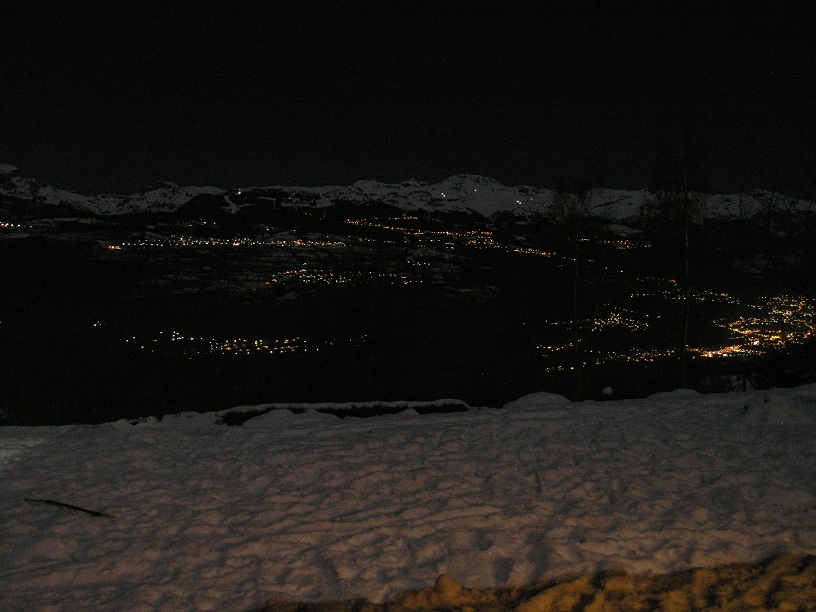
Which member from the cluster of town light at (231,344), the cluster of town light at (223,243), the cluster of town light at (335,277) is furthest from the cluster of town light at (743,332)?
the cluster of town light at (223,243)

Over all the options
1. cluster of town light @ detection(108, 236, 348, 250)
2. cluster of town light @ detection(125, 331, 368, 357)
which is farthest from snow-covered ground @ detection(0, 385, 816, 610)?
cluster of town light @ detection(108, 236, 348, 250)

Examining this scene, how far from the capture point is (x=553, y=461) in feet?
23.7

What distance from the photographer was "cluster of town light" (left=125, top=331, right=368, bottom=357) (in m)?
40.1

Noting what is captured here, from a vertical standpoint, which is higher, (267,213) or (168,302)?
(267,213)

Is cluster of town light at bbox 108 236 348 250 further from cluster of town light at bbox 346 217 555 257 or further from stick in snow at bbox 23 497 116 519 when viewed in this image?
stick in snow at bbox 23 497 116 519

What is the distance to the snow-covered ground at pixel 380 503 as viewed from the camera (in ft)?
15.3

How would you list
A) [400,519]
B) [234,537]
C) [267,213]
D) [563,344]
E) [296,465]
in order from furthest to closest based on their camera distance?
1. [267,213]
2. [563,344]
3. [296,465]
4. [400,519]
5. [234,537]

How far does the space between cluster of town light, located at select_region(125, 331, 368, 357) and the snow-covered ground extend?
32.0m

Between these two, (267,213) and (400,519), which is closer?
(400,519)

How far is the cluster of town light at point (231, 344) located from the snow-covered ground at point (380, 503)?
32.0 metres

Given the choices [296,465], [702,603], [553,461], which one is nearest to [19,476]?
[296,465]

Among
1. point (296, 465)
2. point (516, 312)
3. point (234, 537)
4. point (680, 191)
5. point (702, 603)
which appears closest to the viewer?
point (702, 603)

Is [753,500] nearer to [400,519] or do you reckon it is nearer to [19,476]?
[400,519]

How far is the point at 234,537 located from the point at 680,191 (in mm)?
18905
